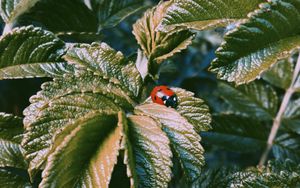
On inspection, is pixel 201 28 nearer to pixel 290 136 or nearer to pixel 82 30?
pixel 82 30

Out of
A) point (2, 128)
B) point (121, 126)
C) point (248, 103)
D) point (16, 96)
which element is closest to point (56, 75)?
point (2, 128)

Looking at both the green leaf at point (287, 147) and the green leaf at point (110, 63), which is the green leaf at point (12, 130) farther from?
the green leaf at point (287, 147)

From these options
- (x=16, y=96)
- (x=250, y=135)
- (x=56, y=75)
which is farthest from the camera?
(x=16, y=96)

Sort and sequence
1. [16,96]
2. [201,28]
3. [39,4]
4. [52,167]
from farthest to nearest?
[16,96] → [39,4] → [201,28] → [52,167]

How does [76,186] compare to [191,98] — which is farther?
[191,98]

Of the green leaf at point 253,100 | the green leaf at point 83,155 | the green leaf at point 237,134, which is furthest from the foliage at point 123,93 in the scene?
the green leaf at point 253,100

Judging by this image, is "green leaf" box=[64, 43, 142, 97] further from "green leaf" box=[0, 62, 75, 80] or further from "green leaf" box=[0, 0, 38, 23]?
"green leaf" box=[0, 0, 38, 23]
